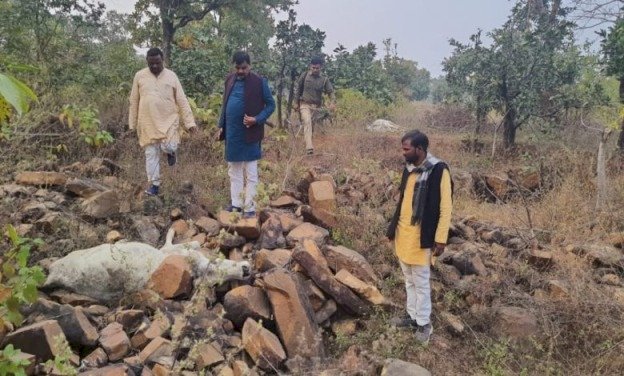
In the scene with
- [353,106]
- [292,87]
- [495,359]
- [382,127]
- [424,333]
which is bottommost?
[495,359]

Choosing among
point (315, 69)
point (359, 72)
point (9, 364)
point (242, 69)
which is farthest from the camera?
point (359, 72)

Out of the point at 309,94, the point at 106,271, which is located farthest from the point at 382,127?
the point at 106,271

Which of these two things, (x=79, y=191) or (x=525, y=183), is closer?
(x=79, y=191)

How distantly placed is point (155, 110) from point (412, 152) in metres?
2.56

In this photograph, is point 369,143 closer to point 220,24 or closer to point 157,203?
point 157,203

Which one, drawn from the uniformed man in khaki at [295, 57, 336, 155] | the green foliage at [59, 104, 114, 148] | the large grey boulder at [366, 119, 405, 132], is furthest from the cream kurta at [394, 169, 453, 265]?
the large grey boulder at [366, 119, 405, 132]

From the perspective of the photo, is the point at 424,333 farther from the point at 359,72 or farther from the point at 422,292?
the point at 359,72

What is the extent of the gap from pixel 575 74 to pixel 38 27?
30.2ft

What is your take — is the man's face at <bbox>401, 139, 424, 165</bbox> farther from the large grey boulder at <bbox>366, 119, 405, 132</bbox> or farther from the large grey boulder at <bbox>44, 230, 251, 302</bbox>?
the large grey boulder at <bbox>366, 119, 405, 132</bbox>

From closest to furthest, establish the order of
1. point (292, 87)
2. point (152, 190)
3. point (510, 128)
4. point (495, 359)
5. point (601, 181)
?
point (495, 359) < point (152, 190) < point (601, 181) < point (510, 128) < point (292, 87)

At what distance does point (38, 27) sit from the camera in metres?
7.27

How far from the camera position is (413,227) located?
3.26 meters

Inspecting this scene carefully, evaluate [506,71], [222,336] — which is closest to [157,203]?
[222,336]

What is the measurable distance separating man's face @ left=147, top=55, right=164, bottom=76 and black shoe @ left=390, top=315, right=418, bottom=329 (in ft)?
10.1
